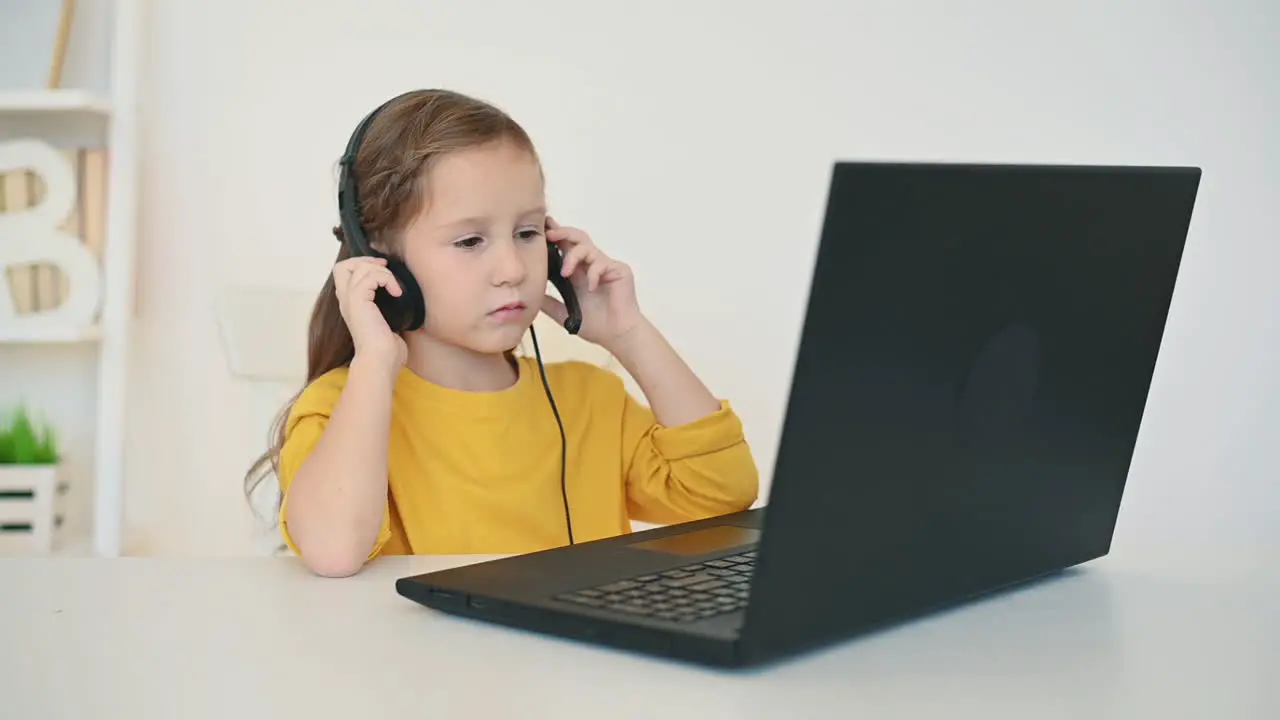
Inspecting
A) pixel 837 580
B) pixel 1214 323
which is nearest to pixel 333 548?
pixel 837 580

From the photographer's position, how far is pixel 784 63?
2.29m

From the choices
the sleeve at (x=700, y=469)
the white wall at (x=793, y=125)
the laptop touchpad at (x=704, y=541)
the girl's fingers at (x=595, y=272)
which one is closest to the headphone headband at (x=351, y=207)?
the girl's fingers at (x=595, y=272)

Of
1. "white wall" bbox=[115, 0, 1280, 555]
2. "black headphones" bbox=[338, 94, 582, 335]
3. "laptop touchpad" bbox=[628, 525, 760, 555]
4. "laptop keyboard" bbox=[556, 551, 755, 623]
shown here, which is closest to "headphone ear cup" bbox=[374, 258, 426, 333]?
"black headphones" bbox=[338, 94, 582, 335]

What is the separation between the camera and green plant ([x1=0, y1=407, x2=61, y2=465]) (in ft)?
7.38

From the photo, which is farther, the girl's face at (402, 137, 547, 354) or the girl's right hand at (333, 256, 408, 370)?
the girl's face at (402, 137, 547, 354)

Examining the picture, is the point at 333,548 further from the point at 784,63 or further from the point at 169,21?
the point at 169,21

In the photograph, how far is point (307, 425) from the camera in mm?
1232

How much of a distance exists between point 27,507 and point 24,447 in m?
0.11

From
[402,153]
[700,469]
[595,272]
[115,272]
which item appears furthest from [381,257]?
[115,272]

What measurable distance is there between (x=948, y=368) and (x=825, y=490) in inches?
4.2

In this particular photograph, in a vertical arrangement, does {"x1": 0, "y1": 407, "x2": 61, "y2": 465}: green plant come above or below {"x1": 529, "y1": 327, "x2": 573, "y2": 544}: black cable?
below

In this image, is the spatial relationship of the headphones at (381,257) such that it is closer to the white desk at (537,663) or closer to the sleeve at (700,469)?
the sleeve at (700,469)

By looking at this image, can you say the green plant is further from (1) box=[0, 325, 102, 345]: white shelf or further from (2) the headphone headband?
(2) the headphone headband

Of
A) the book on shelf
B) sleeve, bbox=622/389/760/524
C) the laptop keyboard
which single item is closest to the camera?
the laptop keyboard
